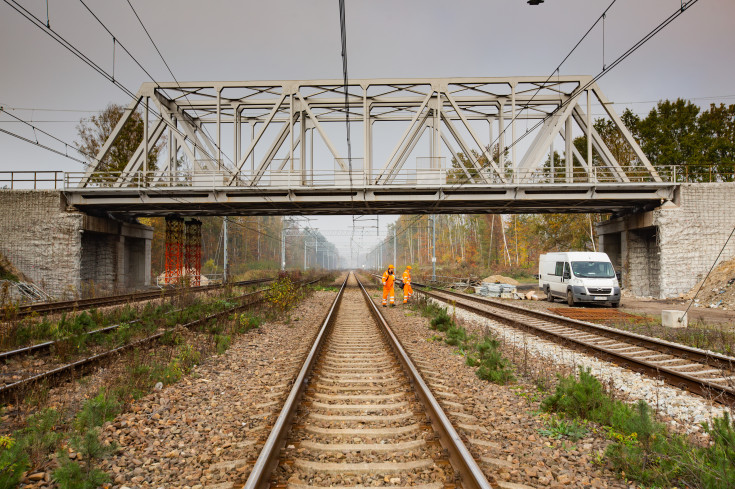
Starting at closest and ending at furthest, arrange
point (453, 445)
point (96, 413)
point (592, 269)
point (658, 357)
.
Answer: point (453, 445) < point (96, 413) < point (658, 357) < point (592, 269)

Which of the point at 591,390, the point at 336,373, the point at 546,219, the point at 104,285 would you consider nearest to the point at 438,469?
the point at 591,390

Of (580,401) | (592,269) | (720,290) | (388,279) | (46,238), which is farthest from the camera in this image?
(46,238)

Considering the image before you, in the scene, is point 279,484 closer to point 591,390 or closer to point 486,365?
point 591,390

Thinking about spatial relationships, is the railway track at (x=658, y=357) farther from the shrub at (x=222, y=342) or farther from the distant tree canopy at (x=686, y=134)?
the distant tree canopy at (x=686, y=134)

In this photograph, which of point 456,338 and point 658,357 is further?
point 456,338

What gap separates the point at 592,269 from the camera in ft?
61.7

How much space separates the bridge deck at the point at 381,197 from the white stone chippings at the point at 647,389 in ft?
44.2

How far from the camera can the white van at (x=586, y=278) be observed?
59.8ft

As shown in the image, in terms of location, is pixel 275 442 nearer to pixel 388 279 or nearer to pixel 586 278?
pixel 388 279

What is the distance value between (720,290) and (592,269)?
695cm

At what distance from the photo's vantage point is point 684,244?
22.9 metres

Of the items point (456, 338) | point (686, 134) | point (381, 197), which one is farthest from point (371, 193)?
point (686, 134)

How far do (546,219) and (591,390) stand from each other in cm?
4112

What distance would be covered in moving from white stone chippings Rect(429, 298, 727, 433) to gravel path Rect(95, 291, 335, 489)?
467 centimetres
